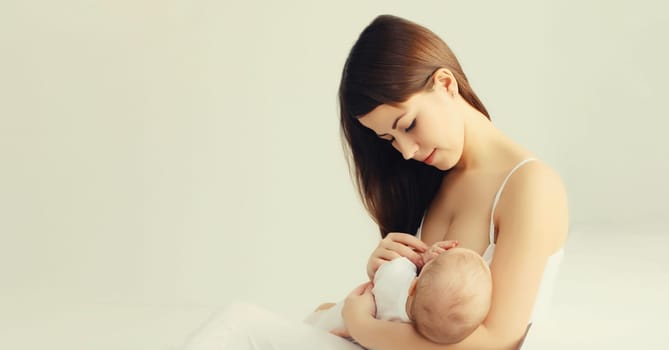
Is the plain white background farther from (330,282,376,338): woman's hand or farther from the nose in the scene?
the nose

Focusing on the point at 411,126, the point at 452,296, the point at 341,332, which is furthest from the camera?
the point at 341,332

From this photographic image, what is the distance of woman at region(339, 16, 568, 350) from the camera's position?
1.91 meters

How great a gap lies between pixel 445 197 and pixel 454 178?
0.06m

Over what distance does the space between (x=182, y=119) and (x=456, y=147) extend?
290cm

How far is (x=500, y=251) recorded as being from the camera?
192 cm

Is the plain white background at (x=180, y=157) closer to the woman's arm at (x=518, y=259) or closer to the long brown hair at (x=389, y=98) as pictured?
the long brown hair at (x=389, y=98)

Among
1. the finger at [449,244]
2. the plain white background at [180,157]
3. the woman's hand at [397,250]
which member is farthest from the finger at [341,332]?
the plain white background at [180,157]

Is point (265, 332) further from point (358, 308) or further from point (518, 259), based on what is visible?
point (518, 259)

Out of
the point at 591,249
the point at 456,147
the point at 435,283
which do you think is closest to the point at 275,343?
the point at 435,283

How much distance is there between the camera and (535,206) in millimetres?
1914

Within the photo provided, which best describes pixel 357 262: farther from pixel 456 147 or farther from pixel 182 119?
pixel 456 147

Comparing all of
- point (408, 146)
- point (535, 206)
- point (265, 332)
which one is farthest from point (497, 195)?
point (265, 332)

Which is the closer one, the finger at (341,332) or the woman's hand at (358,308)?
the woman's hand at (358,308)

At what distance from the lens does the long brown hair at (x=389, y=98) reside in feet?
6.91
